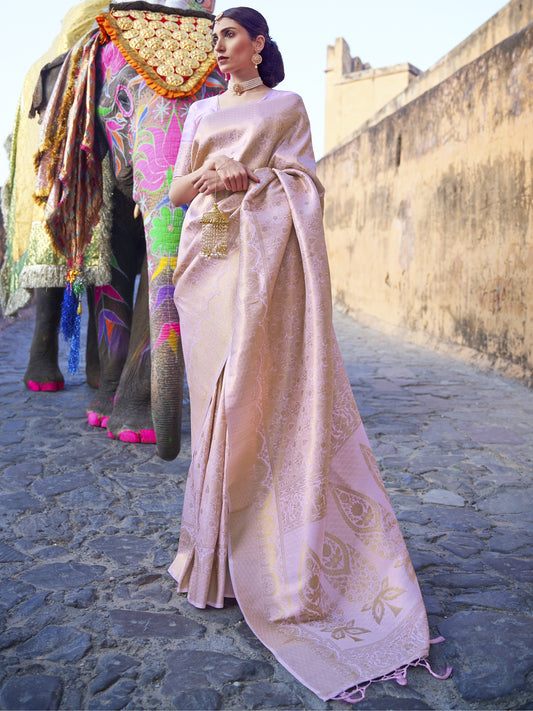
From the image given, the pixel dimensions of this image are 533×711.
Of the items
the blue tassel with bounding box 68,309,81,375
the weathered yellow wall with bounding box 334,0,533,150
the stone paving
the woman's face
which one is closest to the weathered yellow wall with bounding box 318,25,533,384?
the weathered yellow wall with bounding box 334,0,533,150

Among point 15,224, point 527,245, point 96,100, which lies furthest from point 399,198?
point 96,100

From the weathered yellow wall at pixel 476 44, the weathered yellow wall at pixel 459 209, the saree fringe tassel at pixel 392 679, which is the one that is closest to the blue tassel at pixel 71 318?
the saree fringe tassel at pixel 392 679

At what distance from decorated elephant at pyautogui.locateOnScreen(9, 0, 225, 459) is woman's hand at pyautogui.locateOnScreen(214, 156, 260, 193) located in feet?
2.03

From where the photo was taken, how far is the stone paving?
1.61 meters

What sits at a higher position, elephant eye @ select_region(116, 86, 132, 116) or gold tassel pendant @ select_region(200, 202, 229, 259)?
elephant eye @ select_region(116, 86, 132, 116)

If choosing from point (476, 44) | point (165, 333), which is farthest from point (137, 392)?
point (476, 44)

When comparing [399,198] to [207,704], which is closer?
[207,704]

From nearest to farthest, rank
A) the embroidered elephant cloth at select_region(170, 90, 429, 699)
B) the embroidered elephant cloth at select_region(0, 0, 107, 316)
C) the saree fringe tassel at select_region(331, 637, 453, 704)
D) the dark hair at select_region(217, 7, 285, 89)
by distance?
the saree fringe tassel at select_region(331, 637, 453, 704)
the embroidered elephant cloth at select_region(170, 90, 429, 699)
the dark hair at select_region(217, 7, 285, 89)
the embroidered elephant cloth at select_region(0, 0, 107, 316)

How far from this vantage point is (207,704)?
1.55 metres

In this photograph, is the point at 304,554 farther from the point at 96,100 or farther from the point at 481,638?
the point at 96,100

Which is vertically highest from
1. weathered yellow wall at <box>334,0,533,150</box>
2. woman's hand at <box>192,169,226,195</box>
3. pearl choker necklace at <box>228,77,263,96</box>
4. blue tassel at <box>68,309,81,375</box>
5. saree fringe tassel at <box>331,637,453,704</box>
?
weathered yellow wall at <box>334,0,533,150</box>

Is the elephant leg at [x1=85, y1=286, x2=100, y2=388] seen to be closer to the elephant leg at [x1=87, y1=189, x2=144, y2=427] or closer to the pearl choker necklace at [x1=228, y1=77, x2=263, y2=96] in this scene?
the elephant leg at [x1=87, y1=189, x2=144, y2=427]

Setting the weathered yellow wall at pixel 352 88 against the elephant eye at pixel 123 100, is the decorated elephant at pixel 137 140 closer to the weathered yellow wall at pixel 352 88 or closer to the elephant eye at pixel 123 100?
the elephant eye at pixel 123 100

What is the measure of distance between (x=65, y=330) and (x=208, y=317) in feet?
7.34
